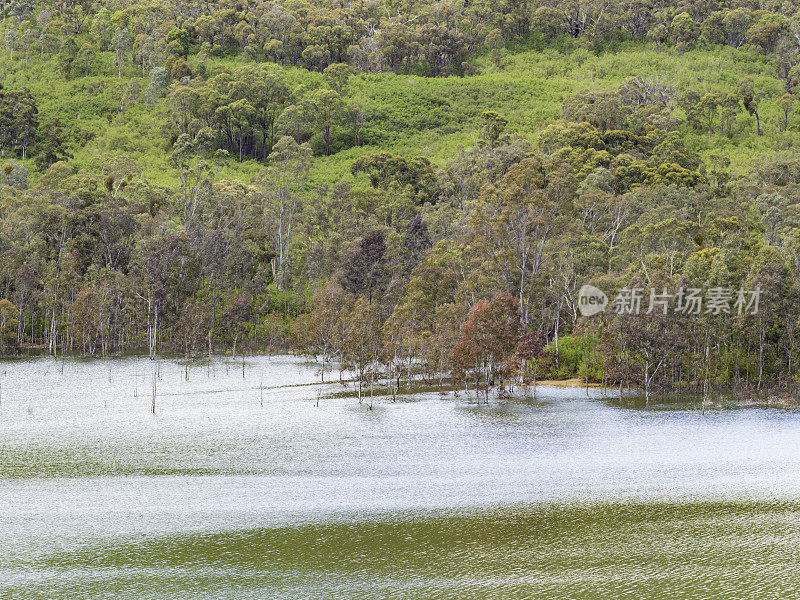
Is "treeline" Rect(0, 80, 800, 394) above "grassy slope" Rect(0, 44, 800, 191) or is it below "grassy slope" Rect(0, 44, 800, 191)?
below

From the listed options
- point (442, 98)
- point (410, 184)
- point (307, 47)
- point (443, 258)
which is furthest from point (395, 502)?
point (307, 47)

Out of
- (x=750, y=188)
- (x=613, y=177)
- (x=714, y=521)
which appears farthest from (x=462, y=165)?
(x=714, y=521)

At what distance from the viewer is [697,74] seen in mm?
131875

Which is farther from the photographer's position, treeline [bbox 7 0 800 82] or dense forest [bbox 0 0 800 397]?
treeline [bbox 7 0 800 82]

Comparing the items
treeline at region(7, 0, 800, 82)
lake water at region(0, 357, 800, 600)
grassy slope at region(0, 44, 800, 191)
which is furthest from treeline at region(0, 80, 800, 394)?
treeline at region(7, 0, 800, 82)

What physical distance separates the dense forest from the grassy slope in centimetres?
62

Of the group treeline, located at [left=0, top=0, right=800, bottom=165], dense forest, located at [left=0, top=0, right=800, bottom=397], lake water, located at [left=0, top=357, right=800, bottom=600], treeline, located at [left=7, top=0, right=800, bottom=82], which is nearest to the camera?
lake water, located at [left=0, top=357, right=800, bottom=600]

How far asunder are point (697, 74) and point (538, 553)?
12695cm

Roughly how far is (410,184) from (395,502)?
79.9 m

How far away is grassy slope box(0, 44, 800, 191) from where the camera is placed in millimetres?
120688

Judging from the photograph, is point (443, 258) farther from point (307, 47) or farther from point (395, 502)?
point (307, 47)

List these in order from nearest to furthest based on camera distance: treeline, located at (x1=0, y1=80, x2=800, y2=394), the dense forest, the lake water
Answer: the lake water → treeline, located at (x1=0, y1=80, x2=800, y2=394) → the dense forest

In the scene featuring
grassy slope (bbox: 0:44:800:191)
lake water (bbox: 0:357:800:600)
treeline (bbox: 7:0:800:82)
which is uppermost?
treeline (bbox: 7:0:800:82)

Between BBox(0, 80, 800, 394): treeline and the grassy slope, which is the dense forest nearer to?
BBox(0, 80, 800, 394): treeline
